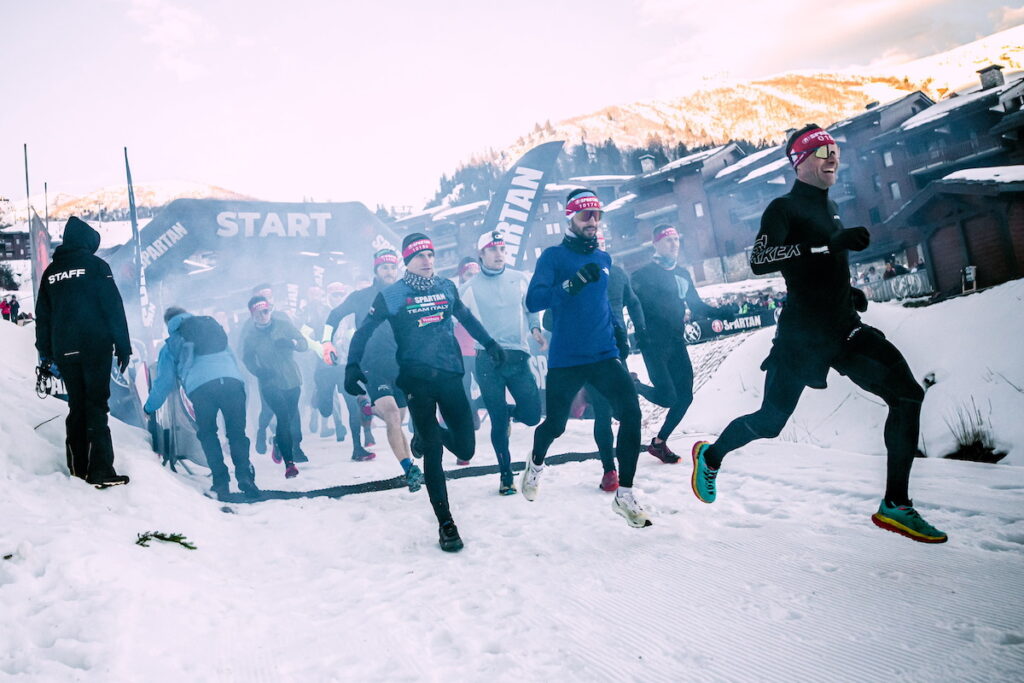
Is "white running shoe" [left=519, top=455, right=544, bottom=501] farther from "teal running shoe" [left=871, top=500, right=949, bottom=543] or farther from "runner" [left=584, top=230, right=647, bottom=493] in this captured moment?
"teal running shoe" [left=871, top=500, right=949, bottom=543]

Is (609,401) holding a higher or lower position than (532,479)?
higher

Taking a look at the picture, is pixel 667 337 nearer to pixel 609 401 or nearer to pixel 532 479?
pixel 609 401

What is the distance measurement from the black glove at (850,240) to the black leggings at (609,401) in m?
1.46

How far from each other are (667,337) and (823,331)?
2.59 m

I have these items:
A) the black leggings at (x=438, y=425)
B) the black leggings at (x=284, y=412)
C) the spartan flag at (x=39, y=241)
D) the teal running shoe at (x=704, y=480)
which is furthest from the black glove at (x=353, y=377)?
the spartan flag at (x=39, y=241)

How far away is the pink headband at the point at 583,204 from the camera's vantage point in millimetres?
4227

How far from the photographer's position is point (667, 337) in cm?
585

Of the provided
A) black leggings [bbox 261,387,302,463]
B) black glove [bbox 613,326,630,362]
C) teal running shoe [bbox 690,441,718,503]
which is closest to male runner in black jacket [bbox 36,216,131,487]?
black leggings [bbox 261,387,302,463]

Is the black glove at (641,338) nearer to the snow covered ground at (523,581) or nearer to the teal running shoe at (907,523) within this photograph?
the snow covered ground at (523,581)

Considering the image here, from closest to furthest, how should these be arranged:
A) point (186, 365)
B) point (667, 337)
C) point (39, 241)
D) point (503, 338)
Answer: point (503, 338), point (667, 337), point (186, 365), point (39, 241)

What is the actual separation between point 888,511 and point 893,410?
20.9 inches

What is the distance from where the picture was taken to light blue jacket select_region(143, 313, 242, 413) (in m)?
6.03

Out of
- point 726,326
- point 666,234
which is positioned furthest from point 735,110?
point 666,234

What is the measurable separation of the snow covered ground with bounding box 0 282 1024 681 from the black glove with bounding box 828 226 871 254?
1.53 m
